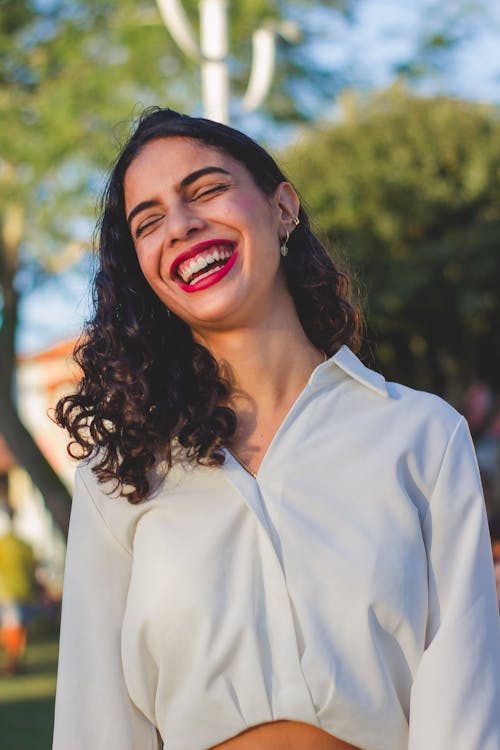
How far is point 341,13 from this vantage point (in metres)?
13.5

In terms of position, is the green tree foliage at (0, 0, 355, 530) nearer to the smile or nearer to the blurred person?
the blurred person

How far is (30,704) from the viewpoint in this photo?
39.4 feet

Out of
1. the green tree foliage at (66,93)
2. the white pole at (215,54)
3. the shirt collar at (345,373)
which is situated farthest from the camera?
the green tree foliage at (66,93)

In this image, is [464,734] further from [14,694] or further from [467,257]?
Answer: [467,257]

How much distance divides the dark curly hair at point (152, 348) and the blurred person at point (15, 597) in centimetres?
1181

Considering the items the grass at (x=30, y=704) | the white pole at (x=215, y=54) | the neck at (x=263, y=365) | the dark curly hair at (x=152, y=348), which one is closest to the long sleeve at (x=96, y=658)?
the dark curly hair at (x=152, y=348)

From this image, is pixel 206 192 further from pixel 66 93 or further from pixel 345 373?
pixel 66 93

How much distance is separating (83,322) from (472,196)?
16324mm

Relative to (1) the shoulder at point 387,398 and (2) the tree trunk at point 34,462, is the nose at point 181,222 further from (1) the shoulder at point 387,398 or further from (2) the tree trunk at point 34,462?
(2) the tree trunk at point 34,462

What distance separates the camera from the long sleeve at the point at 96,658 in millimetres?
2398

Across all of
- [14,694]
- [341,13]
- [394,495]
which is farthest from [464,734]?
[341,13]

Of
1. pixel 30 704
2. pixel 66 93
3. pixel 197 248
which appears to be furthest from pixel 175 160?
pixel 30 704

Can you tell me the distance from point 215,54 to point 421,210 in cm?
1013

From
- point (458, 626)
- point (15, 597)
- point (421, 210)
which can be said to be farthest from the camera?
point (421, 210)
